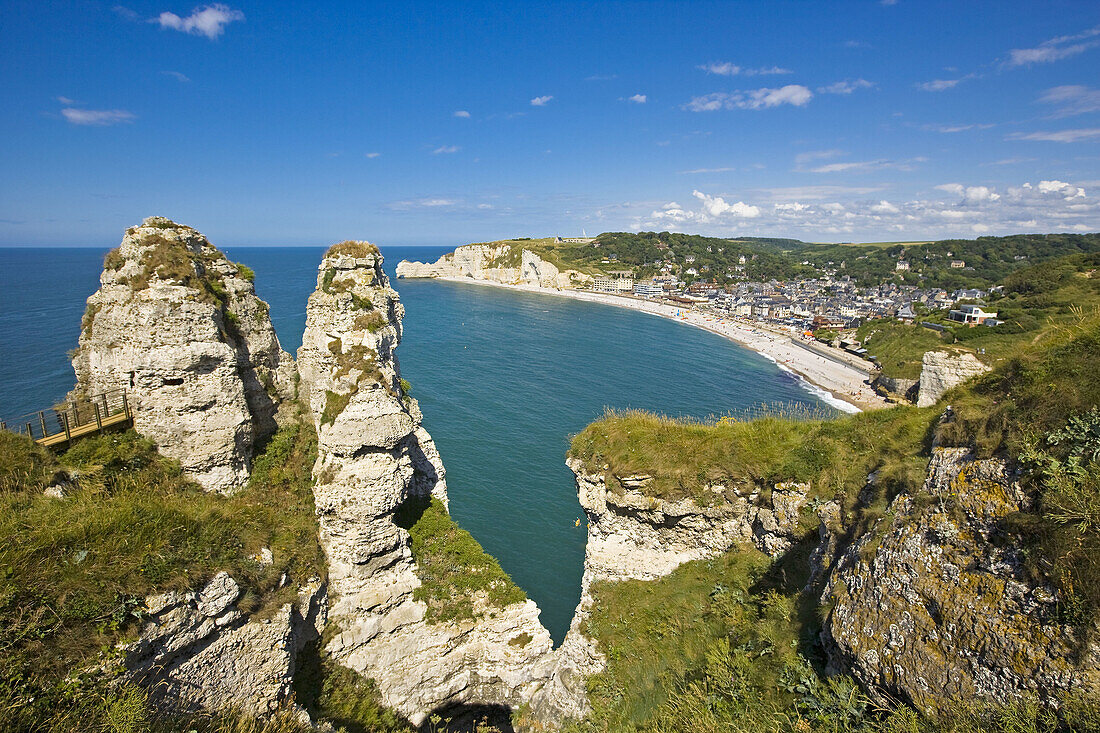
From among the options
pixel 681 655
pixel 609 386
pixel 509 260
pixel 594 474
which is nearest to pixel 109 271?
pixel 594 474

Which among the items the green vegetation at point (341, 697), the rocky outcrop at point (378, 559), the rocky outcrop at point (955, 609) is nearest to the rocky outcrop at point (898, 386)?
the rocky outcrop at point (955, 609)

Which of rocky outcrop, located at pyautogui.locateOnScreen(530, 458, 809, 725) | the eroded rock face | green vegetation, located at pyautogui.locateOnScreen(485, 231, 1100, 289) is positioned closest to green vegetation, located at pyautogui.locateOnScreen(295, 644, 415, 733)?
rocky outcrop, located at pyautogui.locateOnScreen(530, 458, 809, 725)

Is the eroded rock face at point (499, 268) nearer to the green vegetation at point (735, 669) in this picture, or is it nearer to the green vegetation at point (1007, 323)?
the green vegetation at point (1007, 323)

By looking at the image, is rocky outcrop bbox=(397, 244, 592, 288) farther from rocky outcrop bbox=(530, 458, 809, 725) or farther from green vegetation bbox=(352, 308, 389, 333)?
rocky outcrop bbox=(530, 458, 809, 725)

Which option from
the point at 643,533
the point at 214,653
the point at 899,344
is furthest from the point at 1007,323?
the point at 214,653

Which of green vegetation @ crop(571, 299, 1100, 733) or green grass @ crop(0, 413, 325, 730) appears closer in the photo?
green vegetation @ crop(571, 299, 1100, 733)
